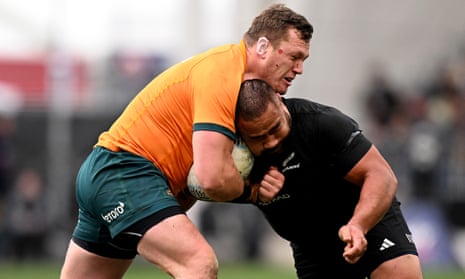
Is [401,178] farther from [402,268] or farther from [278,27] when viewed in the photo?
[278,27]

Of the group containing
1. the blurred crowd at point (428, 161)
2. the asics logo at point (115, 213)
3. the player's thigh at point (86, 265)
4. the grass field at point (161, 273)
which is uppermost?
the asics logo at point (115, 213)

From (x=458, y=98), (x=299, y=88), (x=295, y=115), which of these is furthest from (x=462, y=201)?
(x=295, y=115)

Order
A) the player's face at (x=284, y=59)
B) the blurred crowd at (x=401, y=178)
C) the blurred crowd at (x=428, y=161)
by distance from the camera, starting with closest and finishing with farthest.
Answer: the player's face at (x=284, y=59) → the blurred crowd at (x=428, y=161) → the blurred crowd at (x=401, y=178)

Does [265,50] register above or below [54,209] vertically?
above

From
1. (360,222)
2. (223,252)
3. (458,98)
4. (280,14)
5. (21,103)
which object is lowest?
(223,252)

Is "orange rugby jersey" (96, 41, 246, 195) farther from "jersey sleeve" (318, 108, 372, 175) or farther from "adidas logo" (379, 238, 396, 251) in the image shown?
"adidas logo" (379, 238, 396, 251)

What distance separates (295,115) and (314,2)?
40.5ft

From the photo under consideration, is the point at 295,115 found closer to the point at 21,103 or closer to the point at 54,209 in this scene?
the point at 54,209

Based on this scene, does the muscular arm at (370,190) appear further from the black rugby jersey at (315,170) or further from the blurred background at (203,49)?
the blurred background at (203,49)

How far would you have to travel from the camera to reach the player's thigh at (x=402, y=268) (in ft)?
24.6

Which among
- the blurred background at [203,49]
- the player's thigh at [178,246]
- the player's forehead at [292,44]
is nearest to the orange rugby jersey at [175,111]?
the player's forehead at [292,44]

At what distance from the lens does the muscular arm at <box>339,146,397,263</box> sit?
23.7 ft

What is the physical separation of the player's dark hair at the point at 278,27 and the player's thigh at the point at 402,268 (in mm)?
1479

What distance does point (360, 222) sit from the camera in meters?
7.21
